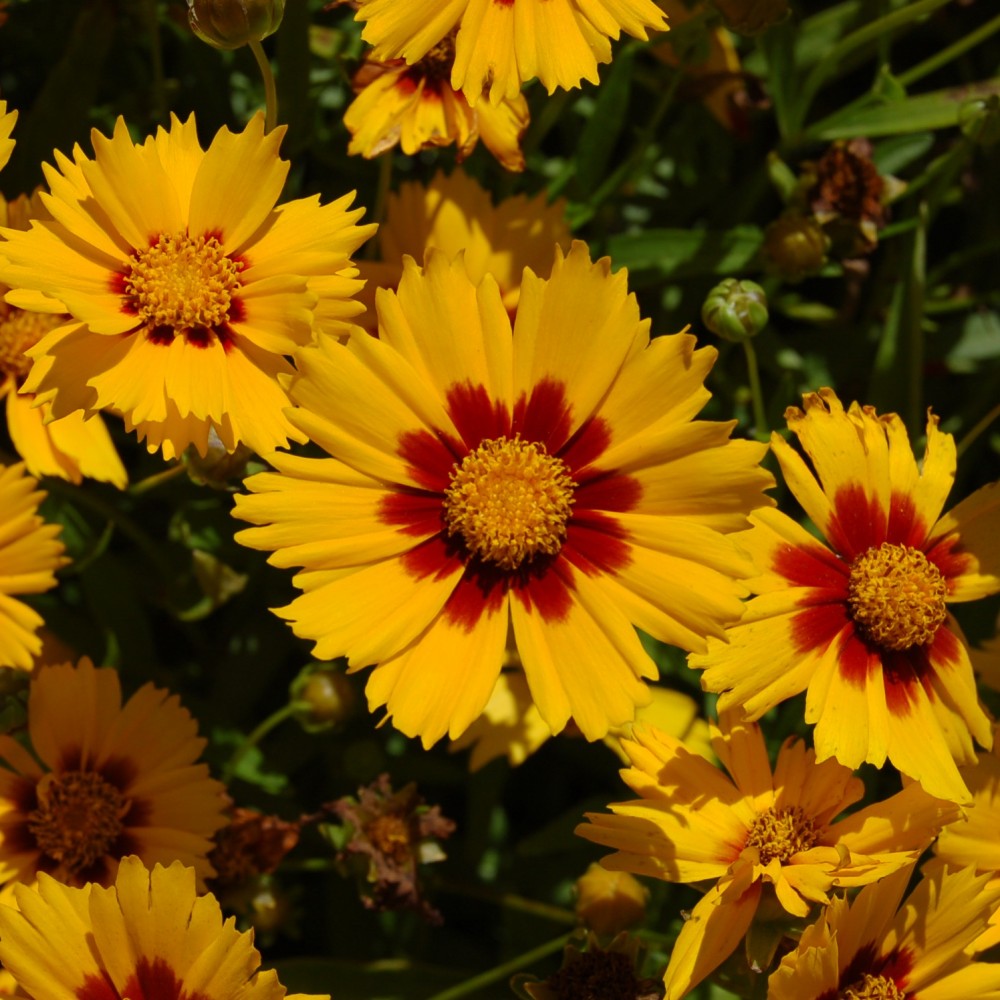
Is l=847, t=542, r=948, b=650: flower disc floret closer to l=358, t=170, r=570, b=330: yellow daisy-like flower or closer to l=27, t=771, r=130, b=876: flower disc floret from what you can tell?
l=358, t=170, r=570, b=330: yellow daisy-like flower

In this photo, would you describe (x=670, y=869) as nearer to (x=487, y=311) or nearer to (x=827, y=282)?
(x=487, y=311)

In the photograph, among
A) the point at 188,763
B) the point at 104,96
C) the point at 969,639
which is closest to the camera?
the point at 188,763

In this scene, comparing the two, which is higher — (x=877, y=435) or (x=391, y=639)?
(x=877, y=435)

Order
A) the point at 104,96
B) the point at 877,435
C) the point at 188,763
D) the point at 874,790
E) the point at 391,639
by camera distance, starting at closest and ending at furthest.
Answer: the point at 391,639 → the point at 877,435 → the point at 188,763 → the point at 874,790 → the point at 104,96

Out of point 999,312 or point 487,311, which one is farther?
point 999,312

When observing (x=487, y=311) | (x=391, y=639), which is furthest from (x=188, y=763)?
(x=487, y=311)

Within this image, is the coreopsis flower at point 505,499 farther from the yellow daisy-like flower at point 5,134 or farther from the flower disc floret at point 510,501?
the yellow daisy-like flower at point 5,134

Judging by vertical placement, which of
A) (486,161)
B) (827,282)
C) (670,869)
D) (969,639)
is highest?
(827,282)
